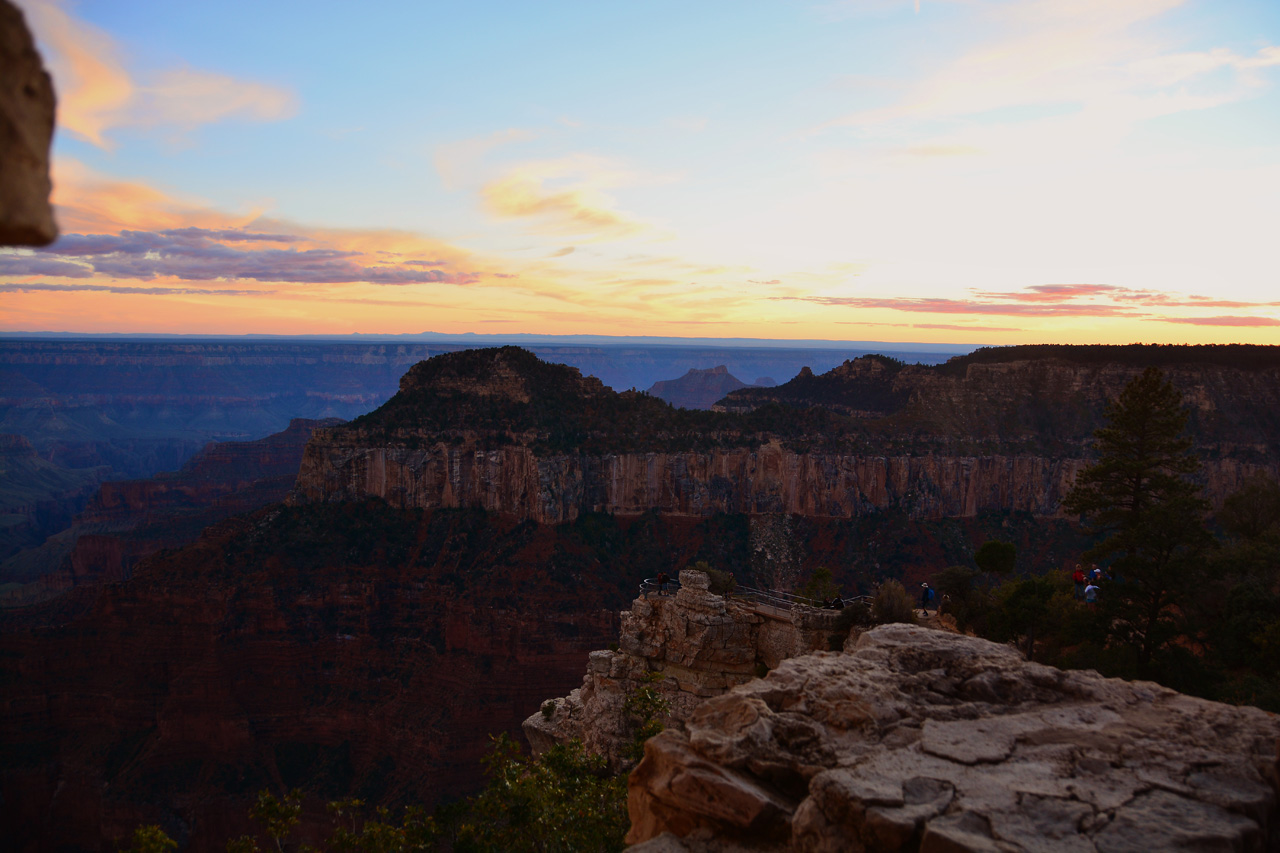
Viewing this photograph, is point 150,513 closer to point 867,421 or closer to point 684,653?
point 867,421

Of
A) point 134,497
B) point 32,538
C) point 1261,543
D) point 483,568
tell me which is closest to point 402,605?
point 483,568

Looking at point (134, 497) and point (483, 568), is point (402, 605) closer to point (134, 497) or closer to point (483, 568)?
point (483, 568)

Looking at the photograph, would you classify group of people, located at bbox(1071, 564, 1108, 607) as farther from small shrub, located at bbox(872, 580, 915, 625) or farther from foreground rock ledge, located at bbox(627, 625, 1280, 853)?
foreground rock ledge, located at bbox(627, 625, 1280, 853)

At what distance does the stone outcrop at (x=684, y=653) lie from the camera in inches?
1026

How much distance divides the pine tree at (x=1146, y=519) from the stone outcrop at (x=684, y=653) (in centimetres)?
939

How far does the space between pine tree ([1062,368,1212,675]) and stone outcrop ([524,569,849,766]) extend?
9386 mm

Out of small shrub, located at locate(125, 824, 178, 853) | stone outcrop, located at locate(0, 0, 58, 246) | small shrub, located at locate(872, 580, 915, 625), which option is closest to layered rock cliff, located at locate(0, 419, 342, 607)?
small shrub, located at locate(125, 824, 178, 853)

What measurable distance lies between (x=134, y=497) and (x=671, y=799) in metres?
151

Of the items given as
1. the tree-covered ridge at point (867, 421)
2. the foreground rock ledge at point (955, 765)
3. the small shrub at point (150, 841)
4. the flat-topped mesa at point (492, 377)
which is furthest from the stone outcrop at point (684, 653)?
the flat-topped mesa at point (492, 377)

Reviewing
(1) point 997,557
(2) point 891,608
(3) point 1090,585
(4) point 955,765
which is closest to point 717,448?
(1) point 997,557

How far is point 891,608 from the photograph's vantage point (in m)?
25.4

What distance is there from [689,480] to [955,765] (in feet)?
226

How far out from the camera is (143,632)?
59.8m

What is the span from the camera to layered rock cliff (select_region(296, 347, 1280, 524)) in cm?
7250
